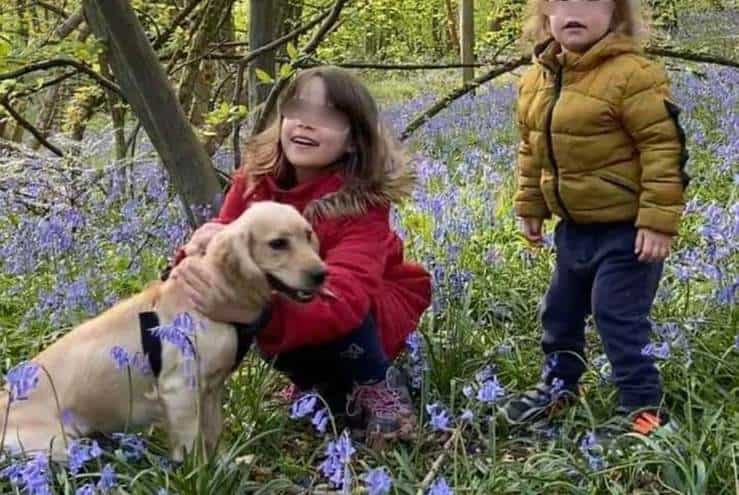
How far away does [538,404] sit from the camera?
4.14 m

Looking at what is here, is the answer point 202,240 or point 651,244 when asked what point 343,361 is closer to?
point 202,240

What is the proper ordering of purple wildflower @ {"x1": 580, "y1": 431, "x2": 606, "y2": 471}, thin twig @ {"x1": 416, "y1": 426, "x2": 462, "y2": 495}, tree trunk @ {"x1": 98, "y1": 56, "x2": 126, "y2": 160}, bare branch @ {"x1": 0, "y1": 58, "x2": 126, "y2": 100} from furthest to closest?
tree trunk @ {"x1": 98, "y1": 56, "x2": 126, "y2": 160} → bare branch @ {"x1": 0, "y1": 58, "x2": 126, "y2": 100} → purple wildflower @ {"x1": 580, "y1": 431, "x2": 606, "y2": 471} → thin twig @ {"x1": 416, "y1": 426, "x2": 462, "y2": 495}

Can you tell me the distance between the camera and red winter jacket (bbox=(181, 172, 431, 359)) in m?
3.76

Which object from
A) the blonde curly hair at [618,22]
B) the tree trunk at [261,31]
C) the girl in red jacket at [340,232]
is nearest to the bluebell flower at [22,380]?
the girl in red jacket at [340,232]

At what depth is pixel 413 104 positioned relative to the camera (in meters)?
14.8

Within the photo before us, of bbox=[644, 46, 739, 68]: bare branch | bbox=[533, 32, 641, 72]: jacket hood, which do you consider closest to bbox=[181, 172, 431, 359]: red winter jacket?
bbox=[533, 32, 641, 72]: jacket hood

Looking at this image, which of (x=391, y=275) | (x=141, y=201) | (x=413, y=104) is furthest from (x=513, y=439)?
(x=413, y=104)

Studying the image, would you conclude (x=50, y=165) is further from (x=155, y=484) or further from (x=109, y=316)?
(x=155, y=484)

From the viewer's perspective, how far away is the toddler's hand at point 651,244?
3654 mm

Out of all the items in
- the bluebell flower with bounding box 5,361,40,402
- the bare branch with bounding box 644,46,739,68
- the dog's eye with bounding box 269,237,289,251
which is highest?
the bare branch with bounding box 644,46,739,68

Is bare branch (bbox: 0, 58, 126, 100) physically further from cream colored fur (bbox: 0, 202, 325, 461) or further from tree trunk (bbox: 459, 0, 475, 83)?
tree trunk (bbox: 459, 0, 475, 83)

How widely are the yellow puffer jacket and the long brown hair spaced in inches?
23.9

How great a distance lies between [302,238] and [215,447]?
75cm

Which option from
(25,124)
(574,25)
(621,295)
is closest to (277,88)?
(574,25)
